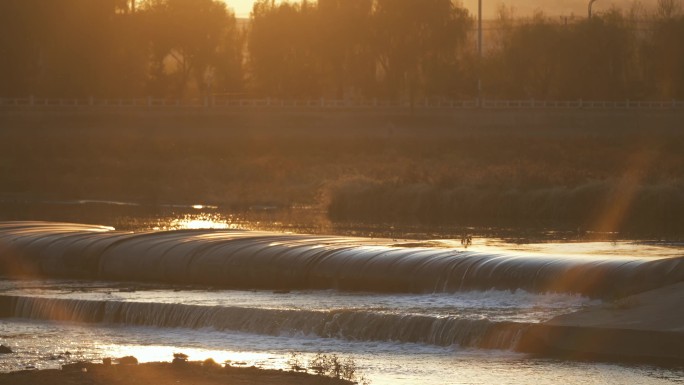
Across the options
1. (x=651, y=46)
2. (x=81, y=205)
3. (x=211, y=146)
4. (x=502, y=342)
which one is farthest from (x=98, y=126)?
(x=502, y=342)

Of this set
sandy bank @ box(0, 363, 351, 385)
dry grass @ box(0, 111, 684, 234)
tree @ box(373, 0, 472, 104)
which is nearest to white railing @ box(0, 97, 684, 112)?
dry grass @ box(0, 111, 684, 234)

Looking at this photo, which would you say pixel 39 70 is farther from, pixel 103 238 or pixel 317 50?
pixel 103 238

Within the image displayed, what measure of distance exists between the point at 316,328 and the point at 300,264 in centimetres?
609

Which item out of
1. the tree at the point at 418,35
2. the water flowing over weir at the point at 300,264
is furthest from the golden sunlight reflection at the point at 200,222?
the tree at the point at 418,35

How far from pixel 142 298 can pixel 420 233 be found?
555 inches

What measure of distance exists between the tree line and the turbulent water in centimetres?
6317

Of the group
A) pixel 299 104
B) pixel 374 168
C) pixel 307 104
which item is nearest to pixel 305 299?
pixel 374 168

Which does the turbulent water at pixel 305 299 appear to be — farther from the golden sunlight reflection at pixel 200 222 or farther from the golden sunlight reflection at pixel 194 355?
the golden sunlight reflection at pixel 200 222

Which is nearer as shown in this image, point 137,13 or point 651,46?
point 137,13

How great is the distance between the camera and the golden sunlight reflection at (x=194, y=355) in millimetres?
19766

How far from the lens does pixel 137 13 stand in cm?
10038

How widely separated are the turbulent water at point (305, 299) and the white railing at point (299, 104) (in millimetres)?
58958

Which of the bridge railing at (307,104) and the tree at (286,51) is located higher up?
the tree at (286,51)

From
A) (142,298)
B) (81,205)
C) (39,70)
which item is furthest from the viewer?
(39,70)
